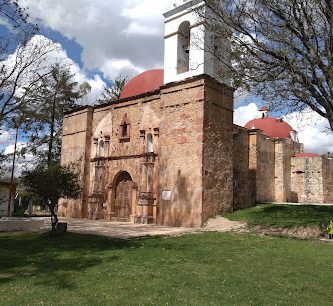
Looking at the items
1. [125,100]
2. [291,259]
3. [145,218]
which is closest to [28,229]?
[145,218]

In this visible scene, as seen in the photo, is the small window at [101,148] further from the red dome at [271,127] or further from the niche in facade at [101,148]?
the red dome at [271,127]

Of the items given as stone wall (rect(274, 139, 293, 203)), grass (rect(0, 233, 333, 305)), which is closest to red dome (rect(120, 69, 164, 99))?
stone wall (rect(274, 139, 293, 203))

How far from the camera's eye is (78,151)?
2053 centimetres

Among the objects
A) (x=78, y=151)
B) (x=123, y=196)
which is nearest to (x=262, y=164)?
(x=123, y=196)

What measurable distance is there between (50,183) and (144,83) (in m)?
9.56

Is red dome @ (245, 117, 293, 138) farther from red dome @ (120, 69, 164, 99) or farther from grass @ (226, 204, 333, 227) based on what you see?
grass @ (226, 204, 333, 227)

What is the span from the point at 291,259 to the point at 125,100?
12.8 meters

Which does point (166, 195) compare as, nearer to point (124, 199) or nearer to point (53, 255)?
point (124, 199)

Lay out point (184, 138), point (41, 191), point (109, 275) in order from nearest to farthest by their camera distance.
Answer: point (109, 275) < point (41, 191) < point (184, 138)

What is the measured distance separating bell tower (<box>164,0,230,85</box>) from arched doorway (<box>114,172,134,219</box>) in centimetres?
525

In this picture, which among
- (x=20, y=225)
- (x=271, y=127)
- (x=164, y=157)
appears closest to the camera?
(x=20, y=225)

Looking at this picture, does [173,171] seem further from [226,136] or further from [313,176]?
[313,176]

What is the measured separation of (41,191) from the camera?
11.6 m

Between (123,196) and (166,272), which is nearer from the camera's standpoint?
(166,272)
